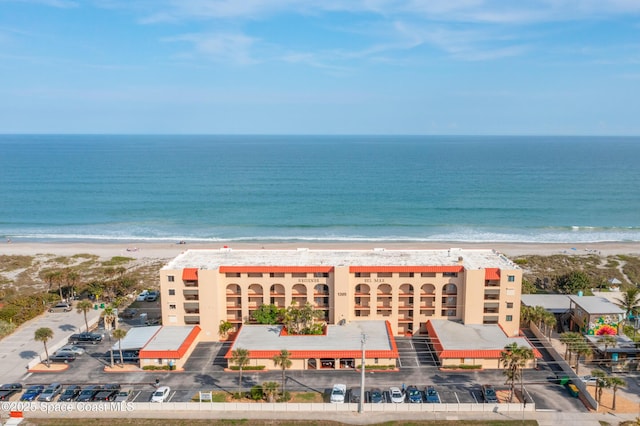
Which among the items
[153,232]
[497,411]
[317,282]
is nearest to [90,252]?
[153,232]

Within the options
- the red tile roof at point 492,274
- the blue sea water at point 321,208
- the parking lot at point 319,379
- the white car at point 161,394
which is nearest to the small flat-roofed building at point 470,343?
the parking lot at point 319,379

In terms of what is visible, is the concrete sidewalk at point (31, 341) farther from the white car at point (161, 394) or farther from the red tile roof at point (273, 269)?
the red tile roof at point (273, 269)

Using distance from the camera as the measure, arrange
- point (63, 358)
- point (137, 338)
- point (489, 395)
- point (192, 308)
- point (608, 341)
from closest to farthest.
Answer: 1. point (489, 395)
2. point (608, 341)
3. point (63, 358)
4. point (137, 338)
5. point (192, 308)

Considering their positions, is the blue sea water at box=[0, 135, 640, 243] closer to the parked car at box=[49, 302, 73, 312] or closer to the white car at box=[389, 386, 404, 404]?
the parked car at box=[49, 302, 73, 312]

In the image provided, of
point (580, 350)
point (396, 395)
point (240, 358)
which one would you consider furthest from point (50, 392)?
point (580, 350)

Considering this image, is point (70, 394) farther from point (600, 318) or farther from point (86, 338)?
point (600, 318)
